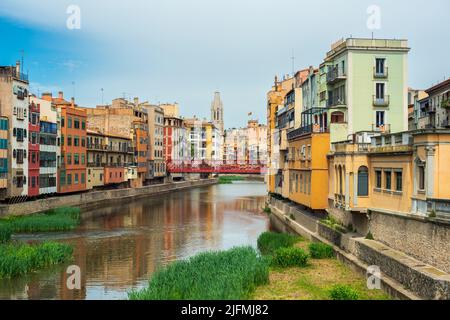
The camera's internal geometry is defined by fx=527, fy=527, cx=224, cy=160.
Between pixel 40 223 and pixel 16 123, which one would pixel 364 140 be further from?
pixel 16 123

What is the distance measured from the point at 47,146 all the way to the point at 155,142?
44369mm

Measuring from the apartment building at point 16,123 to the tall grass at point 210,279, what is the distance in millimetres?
31582

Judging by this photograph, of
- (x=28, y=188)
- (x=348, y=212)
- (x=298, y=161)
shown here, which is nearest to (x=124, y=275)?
(x=348, y=212)

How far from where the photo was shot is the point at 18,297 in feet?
84.3

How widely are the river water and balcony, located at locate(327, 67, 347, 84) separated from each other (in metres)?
15.0

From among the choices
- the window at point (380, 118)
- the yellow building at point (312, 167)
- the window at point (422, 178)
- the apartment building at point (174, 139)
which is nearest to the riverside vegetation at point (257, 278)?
the window at point (422, 178)

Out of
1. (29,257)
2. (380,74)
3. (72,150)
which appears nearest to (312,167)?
(380,74)

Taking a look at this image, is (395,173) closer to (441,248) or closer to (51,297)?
(441,248)

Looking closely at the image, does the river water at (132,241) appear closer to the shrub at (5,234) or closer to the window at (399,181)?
the shrub at (5,234)

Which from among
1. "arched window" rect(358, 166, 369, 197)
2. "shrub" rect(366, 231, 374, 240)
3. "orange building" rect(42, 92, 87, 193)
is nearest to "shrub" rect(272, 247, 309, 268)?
"shrub" rect(366, 231, 374, 240)

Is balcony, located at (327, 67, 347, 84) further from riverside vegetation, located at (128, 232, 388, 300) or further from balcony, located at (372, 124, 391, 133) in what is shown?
riverside vegetation, located at (128, 232, 388, 300)

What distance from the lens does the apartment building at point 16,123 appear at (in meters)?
52.5

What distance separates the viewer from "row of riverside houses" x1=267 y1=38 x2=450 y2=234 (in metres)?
25.2

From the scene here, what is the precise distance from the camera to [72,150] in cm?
6950
